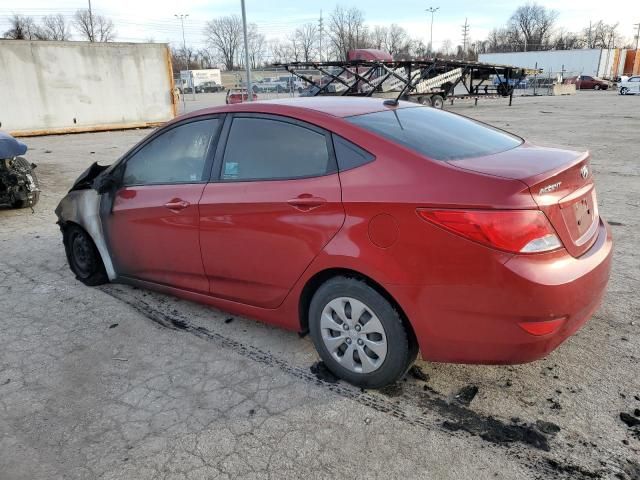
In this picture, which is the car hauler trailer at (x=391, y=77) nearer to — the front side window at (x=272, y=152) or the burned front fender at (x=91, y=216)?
the burned front fender at (x=91, y=216)

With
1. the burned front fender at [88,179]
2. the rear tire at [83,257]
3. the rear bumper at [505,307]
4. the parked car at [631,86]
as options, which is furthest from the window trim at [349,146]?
the parked car at [631,86]

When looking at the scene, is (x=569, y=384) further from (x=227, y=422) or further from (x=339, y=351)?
(x=227, y=422)

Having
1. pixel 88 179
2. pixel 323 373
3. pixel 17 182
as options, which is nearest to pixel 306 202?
pixel 323 373

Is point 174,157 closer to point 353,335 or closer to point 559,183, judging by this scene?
point 353,335

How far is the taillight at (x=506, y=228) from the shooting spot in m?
2.23

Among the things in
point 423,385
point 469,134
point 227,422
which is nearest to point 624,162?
point 469,134

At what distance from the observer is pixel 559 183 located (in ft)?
8.02

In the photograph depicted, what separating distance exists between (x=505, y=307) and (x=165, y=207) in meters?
2.36

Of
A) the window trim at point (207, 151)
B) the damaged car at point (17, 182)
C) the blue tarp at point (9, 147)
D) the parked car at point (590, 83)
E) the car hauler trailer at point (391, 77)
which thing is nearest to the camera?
the window trim at point (207, 151)

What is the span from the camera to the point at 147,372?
123 inches

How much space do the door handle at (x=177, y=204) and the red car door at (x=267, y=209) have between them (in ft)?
0.58

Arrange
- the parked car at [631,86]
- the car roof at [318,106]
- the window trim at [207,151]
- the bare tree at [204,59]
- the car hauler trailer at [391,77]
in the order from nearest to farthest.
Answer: the car roof at [318,106]
the window trim at [207,151]
the car hauler trailer at [391,77]
the parked car at [631,86]
the bare tree at [204,59]

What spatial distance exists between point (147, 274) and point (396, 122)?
2237 mm

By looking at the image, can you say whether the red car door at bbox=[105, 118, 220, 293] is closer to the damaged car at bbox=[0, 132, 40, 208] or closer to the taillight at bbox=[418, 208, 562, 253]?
the taillight at bbox=[418, 208, 562, 253]
